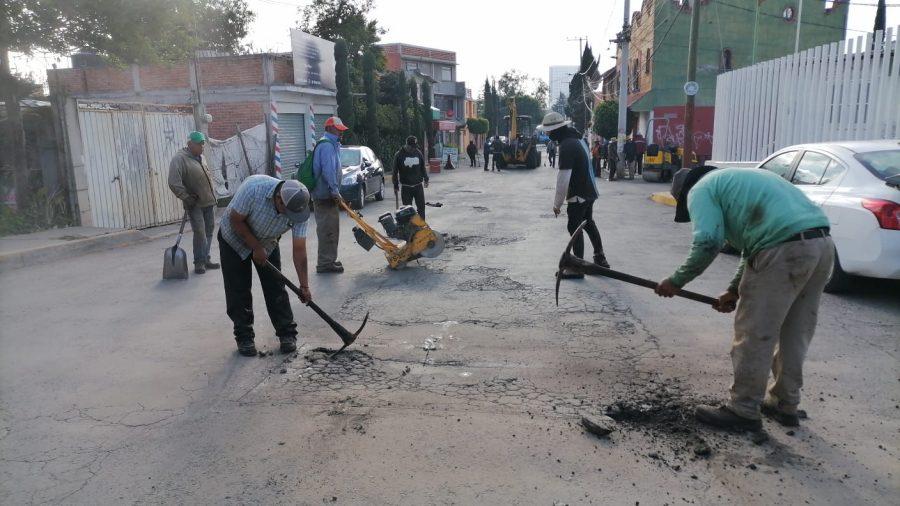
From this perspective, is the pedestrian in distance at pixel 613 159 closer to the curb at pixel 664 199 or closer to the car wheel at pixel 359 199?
the curb at pixel 664 199

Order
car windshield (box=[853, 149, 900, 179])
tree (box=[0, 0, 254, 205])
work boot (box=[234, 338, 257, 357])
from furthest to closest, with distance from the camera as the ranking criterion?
tree (box=[0, 0, 254, 205]) < car windshield (box=[853, 149, 900, 179]) < work boot (box=[234, 338, 257, 357])

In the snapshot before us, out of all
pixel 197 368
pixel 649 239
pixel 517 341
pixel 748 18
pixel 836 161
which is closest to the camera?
pixel 197 368

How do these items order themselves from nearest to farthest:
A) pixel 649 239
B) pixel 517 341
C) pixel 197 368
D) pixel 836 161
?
pixel 197 368, pixel 517 341, pixel 836 161, pixel 649 239

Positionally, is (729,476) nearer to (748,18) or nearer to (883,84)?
(883,84)

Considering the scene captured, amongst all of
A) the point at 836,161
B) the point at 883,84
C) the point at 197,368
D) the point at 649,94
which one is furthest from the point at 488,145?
the point at 197,368

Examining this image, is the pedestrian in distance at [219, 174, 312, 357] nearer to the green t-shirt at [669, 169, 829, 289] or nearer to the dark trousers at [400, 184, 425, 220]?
the green t-shirt at [669, 169, 829, 289]

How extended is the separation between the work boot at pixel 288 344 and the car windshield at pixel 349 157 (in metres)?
11.3

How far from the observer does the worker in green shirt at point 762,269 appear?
3.37m

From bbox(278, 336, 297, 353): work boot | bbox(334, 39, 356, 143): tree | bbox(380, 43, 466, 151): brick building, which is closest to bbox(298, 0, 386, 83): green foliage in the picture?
bbox(334, 39, 356, 143): tree

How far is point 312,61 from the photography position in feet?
75.2

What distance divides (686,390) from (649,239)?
6.64 metres

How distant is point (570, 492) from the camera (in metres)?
3.03

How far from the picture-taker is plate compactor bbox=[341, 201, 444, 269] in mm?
7945

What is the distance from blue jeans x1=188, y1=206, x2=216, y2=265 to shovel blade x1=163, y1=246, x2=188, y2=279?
37 cm
